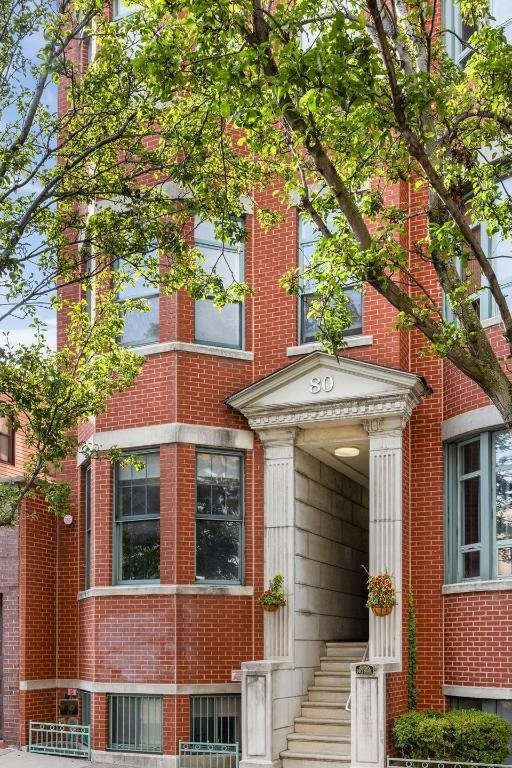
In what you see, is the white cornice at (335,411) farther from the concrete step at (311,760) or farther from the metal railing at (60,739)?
the metal railing at (60,739)

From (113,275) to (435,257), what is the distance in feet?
15.6

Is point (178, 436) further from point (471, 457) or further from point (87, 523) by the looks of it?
point (471, 457)

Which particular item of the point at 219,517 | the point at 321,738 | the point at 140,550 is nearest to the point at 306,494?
the point at 219,517

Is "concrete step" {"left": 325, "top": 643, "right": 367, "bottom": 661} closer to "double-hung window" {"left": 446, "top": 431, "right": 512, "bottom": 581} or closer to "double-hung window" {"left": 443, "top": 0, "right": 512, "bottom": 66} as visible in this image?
"double-hung window" {"left": 446, "top": 431, "right": 512, "bottom": 581}

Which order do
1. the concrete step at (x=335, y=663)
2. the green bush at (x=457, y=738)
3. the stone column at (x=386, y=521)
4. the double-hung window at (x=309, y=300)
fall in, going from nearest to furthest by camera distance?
1. the green bush at (x=457, y=738)
2. the stone column at (x=386, y=521)
3. the concrete step at (x=335, y=663)
4. the double-hung window at (x=309, y=300)

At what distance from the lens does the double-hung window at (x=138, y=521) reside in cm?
1602

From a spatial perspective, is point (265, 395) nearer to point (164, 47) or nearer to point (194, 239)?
point (194, 239)

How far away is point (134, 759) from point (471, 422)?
260 inches

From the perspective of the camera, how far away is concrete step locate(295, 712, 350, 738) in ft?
48.6

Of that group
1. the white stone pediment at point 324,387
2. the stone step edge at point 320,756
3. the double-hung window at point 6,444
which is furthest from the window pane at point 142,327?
the double-hung window at point 6,444

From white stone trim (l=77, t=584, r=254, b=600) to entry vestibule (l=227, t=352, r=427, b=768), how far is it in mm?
534

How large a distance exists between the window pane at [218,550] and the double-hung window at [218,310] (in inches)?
108

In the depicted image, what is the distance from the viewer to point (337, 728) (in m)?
14.9

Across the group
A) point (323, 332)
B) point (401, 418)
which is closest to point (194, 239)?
point (401, 418)
